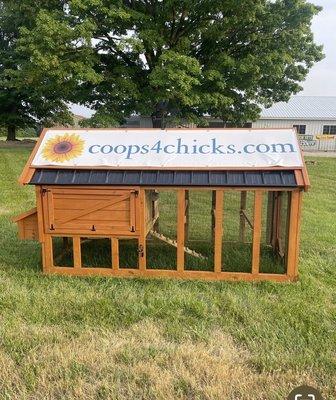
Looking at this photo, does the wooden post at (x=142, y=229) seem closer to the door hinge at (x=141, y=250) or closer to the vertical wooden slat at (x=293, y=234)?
the door hinge at (x=141, y=250)

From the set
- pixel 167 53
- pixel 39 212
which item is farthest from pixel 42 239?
pixel 167 53

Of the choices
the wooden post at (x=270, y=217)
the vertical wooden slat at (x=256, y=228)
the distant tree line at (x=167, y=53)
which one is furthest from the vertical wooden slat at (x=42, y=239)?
the distant tree line at (x=167, y=53)

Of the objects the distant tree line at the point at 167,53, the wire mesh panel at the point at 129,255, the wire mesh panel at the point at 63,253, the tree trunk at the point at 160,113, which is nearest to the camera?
the wire mesh panel at the point at 129,255

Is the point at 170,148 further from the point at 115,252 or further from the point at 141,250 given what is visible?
the point at 115,252

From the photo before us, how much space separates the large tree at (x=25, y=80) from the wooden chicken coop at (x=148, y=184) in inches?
469

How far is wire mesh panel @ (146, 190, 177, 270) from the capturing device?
5711mm

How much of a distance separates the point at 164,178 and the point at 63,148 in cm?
150

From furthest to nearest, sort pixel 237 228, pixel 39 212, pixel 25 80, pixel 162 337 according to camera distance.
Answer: pixel 25 80 < pixel 237 228 < pixel 39 212 < pixel 162 337

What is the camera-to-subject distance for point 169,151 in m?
5.22

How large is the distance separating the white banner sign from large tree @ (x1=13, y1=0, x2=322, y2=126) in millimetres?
10760

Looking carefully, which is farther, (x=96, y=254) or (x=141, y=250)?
(x=96, y=254)

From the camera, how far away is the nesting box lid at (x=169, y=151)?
4938 mm

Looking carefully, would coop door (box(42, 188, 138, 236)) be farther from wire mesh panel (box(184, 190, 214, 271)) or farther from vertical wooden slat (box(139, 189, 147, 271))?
wire mesh panel (box(184, 190, 214, 271))

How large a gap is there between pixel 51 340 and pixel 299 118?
32074mm
